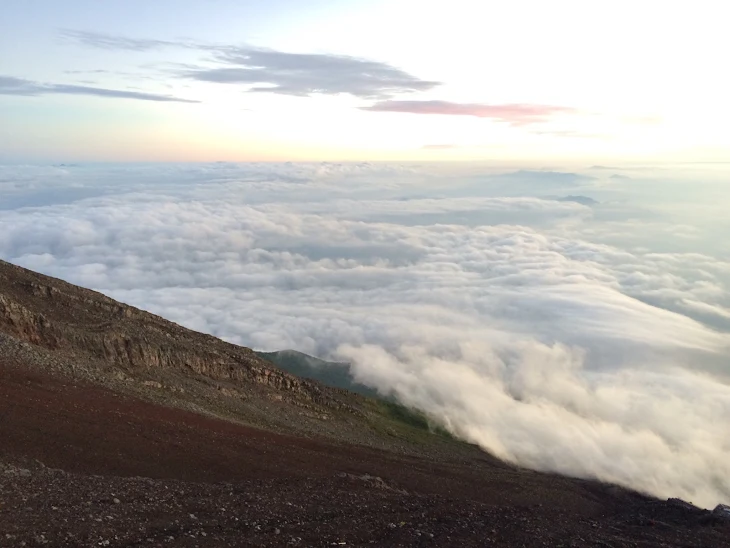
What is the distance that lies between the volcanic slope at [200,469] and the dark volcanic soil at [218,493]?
0.09m

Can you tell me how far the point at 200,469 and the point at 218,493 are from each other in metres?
5.58

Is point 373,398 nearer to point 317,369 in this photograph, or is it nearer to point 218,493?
point 317,369

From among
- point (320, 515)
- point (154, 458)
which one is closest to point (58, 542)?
point (320, 515)

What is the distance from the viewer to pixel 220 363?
57.8 metres

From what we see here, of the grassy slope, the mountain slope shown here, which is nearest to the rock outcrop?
the grassy slope

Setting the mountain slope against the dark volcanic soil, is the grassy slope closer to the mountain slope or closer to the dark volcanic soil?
the mountain slope

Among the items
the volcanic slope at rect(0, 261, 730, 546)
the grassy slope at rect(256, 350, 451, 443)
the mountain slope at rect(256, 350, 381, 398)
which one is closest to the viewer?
the volcanic slope at rect(0, 261, 730, 546)

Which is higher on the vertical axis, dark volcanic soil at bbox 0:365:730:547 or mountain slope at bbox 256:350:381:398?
dark volcanic soil at bbox 0:365:730:547

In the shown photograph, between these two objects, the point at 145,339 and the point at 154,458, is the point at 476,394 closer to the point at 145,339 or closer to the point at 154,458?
the point at 145,339

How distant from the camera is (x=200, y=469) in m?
26.7

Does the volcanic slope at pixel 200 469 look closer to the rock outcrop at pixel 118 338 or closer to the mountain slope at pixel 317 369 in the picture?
the rock outcrop at pixel 118 338

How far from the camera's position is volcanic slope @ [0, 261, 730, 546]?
17219 millimetres

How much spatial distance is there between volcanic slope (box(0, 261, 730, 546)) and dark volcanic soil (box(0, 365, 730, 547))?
0.09 m

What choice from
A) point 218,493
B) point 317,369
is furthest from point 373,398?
point 218,493
